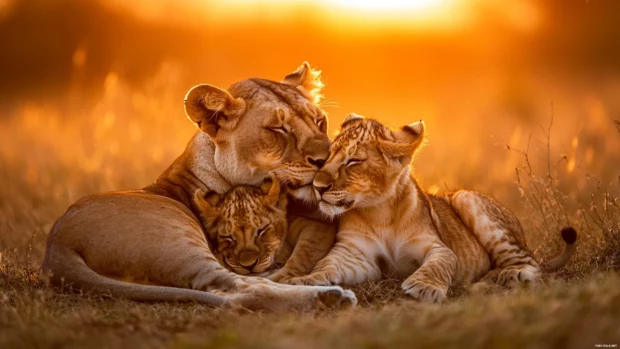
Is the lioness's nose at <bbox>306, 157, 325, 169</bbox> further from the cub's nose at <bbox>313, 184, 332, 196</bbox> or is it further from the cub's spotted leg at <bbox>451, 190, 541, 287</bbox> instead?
the cub's spotted leg at <bbox>451, 190, 541, 287</bbox>

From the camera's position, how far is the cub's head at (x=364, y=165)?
20.7ft

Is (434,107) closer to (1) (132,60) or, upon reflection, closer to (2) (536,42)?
(2) (536,42)

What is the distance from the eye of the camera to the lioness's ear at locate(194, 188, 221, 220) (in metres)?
6.53

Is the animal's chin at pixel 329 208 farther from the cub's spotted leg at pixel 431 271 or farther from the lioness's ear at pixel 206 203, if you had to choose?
the lioness's ear at pixel 206 203

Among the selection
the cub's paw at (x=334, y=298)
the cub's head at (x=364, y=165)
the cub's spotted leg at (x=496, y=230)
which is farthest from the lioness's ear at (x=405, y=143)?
the cub's paw at (x=334, y=298)

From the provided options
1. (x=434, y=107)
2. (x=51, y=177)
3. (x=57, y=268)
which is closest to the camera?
(x=57, y=268)

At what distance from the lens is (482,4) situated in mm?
18250

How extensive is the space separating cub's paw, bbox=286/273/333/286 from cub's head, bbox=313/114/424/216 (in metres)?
0.46

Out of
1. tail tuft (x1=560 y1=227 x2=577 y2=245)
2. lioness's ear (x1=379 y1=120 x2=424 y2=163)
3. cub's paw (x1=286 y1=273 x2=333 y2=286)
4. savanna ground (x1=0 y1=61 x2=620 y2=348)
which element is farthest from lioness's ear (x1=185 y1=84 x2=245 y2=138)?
tail tuft (x1=560 y1=227 x2=577 y2=245)

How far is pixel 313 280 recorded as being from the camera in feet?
19.9

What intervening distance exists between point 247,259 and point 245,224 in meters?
0.28

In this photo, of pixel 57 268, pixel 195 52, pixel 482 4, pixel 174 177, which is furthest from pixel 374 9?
pixel 57 268

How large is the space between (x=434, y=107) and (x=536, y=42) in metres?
5.46

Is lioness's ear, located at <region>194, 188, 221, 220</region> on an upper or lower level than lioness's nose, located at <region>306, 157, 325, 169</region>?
lower
